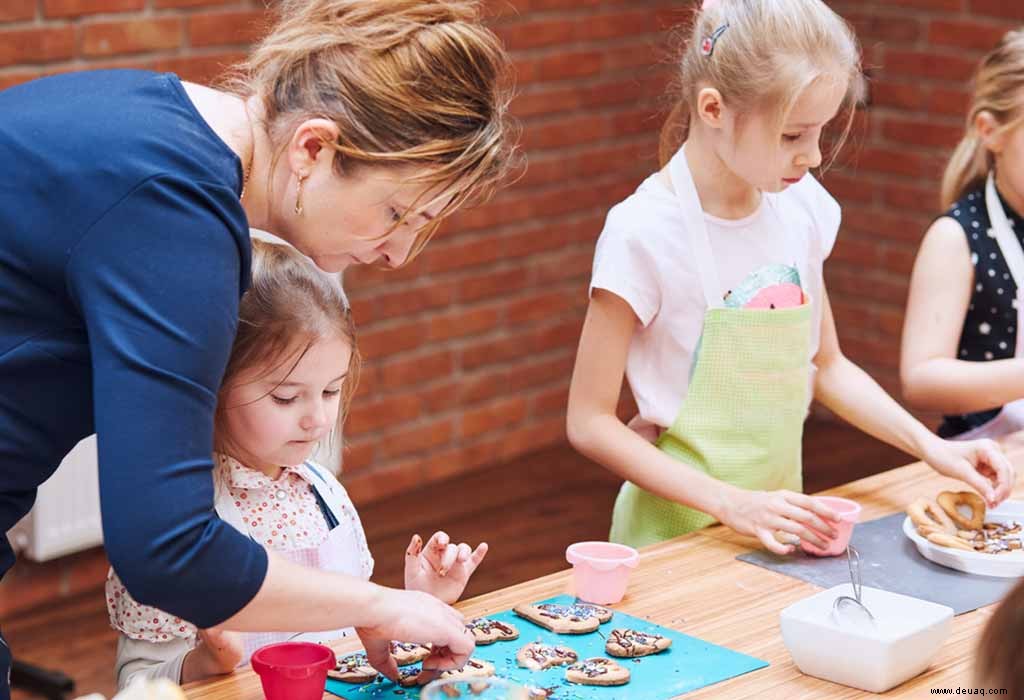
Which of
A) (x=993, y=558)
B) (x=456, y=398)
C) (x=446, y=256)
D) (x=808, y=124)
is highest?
(x=808, y=124)

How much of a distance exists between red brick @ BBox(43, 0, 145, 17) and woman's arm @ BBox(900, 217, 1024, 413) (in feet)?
6.06

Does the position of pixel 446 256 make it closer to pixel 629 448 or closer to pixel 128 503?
pixel 629 448

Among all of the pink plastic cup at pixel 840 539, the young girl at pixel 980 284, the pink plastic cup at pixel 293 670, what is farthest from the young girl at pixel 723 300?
the pink plastic cup at pixel 293 670

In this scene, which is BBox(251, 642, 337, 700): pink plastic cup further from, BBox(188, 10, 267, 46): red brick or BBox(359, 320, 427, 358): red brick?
BBox(359, 320, 427, 358): red brick

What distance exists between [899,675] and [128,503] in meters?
0.77

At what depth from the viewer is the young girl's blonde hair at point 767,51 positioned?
190 cm

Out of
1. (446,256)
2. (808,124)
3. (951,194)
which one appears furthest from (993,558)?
(446,256)

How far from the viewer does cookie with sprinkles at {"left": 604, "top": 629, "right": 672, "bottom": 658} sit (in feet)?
4.91

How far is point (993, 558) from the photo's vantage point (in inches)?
68.6

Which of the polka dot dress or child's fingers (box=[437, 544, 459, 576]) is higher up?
the polka dot dress

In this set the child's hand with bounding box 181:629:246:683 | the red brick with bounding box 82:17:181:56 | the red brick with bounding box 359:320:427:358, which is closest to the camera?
the child's hand with bounding box 181:629:246:683

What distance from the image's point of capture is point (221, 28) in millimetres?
3441

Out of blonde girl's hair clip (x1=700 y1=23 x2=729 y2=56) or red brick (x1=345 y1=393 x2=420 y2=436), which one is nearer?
blonde girl's hair clip (x1=700 y1=23 x2=729 y2=56)

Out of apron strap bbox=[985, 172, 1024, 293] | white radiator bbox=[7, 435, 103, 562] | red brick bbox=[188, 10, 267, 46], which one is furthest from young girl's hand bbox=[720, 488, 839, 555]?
red brick bbox=[188, 10, 267, 46]
